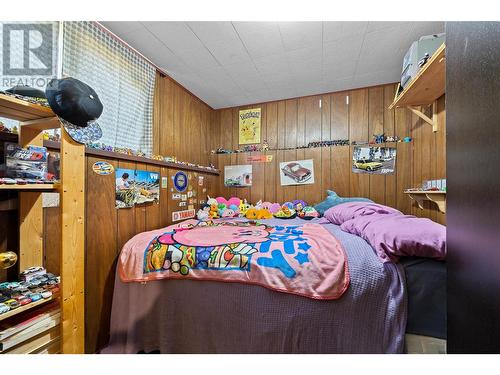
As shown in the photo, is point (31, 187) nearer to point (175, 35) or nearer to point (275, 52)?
point (175, 35)

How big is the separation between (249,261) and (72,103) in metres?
1.11

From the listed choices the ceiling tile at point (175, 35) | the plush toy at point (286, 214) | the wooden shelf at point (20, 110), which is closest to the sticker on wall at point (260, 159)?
the plush toy at point (286, 214)

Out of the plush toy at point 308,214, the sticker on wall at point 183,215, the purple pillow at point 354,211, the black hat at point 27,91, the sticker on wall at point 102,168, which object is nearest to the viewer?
the black hat at point 27,91

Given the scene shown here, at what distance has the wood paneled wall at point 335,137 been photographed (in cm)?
224

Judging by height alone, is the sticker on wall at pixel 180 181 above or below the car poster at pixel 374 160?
below

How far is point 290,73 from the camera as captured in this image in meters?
2.10

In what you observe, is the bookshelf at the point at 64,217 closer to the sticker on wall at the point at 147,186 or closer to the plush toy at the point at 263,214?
the sticker on wall at the point at 147,186

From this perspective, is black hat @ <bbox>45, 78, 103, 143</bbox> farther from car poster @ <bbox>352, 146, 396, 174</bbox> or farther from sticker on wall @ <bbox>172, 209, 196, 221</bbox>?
car poster @ <bbox>352, 146, 396, 174</bbox>

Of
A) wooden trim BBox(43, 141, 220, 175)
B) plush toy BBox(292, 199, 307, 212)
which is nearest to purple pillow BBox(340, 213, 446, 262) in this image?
plush toy BBox(292, 199, 307, 212)

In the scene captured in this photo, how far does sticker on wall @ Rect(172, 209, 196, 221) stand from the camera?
203cm

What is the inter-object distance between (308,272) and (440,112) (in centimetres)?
185
